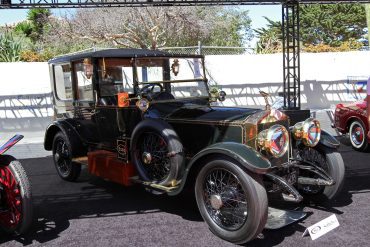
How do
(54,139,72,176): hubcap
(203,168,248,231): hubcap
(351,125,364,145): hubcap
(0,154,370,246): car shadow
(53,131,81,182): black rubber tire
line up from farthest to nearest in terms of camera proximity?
(351,125,364,145): hubcap < (54,139,72,176): hubcap < (53,131,81,182): black rubber tire < (0,154,370,246): car shadow < (203,168,248,231): hubcap

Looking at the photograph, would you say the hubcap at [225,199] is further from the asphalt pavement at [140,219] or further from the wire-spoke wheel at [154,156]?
the wire-spoke wheel at [154,156]

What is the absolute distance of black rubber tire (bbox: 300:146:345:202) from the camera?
13.5 ft

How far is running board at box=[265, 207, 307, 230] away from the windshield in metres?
1.76

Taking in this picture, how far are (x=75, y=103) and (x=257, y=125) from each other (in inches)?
106

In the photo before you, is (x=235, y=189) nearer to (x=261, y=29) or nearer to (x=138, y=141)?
(x=138, y=141)

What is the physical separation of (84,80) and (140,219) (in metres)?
2.00

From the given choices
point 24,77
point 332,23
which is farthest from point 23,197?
point 332,23

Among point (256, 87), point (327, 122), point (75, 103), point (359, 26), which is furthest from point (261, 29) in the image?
point (75, 103)

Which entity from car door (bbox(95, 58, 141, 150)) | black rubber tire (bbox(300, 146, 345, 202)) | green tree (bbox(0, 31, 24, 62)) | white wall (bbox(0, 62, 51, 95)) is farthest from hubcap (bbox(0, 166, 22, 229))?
green tree (bbox(0, 31, 24, 62))

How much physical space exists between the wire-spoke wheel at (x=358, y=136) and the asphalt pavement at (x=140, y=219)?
194 cm

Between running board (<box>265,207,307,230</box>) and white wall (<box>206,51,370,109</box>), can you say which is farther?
white wall (<box>206,51,370,109</box>)

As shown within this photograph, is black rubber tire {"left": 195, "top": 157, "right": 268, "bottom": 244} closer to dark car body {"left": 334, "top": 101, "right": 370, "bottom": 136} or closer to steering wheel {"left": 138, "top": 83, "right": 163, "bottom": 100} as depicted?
steering wheel {"left": 138, "top": 83, "right": 163, "bottom": 100}

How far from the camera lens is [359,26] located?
90.7 ft

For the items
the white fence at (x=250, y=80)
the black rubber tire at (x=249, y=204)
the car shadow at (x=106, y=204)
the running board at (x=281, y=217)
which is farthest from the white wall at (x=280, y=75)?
the black rubber tire at (x=249, y=204)
